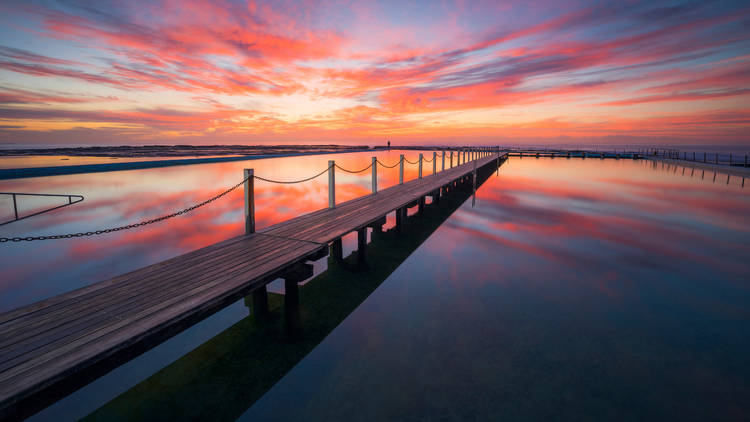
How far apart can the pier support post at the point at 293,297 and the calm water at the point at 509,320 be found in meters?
0.50

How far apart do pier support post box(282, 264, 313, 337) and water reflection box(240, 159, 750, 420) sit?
0.55m

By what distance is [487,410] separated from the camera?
12.1 ft

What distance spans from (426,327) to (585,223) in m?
10.1

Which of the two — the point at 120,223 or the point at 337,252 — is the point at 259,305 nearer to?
the point at 337,252

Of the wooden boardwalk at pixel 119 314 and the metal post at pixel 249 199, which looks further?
the metal post at pixel 249 199

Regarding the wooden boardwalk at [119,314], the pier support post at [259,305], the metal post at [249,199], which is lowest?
the pier support post at [259,305]

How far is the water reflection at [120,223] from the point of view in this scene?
7980 millimetres

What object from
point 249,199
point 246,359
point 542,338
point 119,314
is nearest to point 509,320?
point 542,338

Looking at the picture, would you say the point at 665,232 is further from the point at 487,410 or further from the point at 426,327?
the point at 487,410

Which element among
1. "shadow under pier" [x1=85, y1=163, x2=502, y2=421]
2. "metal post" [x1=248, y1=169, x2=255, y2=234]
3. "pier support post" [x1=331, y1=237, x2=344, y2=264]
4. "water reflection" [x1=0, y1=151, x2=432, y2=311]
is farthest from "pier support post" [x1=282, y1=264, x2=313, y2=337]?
"water reflection" [x1=0, y1=151, x2=432, y2=311]

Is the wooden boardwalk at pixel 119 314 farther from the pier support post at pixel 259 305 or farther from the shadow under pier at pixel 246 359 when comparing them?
the shadow under pier at pixel 246 359

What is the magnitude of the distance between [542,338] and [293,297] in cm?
376

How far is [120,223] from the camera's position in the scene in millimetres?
12281

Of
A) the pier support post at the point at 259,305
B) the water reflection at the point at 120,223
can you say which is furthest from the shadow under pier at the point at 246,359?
the water reflection at the point at 120,223
